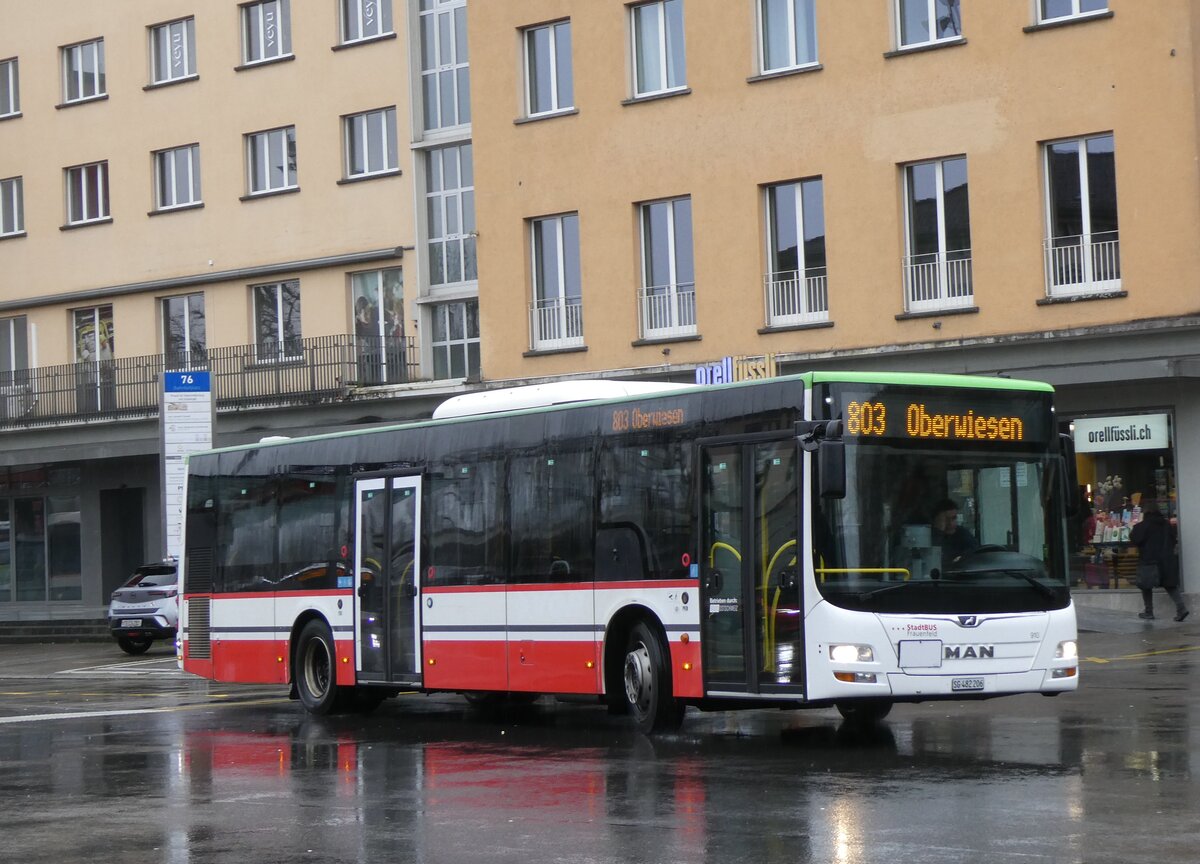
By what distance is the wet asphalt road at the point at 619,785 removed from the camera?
31.9ft

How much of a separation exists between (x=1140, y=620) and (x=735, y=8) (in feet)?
39.2

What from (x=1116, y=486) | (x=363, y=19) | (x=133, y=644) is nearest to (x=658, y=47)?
(x=363, y=19)

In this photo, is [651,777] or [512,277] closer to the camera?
[651,777]

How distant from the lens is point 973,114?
29.4 meters

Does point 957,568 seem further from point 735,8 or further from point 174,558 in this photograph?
point 174,558

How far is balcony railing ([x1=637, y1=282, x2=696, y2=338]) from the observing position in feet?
108

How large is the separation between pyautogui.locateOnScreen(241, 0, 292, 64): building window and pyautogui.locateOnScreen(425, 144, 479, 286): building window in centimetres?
491

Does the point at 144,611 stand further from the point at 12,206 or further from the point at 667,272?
the point at 12,206

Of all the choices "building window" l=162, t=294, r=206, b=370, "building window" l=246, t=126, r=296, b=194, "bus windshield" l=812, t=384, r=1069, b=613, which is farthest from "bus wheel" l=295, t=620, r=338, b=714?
"building window" l=162, t=294, r=206, b=370

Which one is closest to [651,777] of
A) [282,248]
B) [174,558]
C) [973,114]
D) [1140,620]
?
[1140,620]

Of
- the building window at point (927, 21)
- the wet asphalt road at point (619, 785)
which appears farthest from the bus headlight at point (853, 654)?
the building window at point (927, 21)

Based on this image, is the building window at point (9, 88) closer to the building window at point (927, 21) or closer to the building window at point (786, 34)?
the building window at point (786, 34)

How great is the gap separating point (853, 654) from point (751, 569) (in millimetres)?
1209

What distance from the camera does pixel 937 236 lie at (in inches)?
1182
